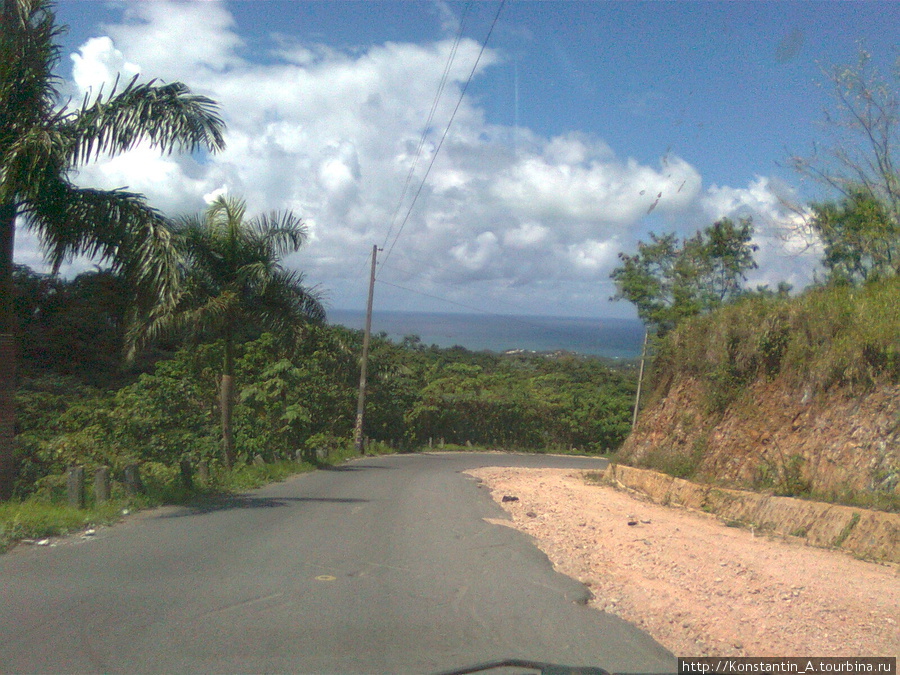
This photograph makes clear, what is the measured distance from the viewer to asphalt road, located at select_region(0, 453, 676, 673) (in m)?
5.03

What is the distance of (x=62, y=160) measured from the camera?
9805 mm

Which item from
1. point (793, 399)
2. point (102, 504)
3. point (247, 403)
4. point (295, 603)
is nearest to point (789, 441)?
point (793, 399)

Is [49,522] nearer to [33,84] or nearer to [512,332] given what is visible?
[33,84]

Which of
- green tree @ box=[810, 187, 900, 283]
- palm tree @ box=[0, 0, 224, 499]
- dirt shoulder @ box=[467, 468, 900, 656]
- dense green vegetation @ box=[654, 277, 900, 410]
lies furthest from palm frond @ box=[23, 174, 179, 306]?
green tree @ box=[810, 187, 900, 283]

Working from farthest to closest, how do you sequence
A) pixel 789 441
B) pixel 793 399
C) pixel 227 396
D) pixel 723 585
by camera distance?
pixel 227 396
pixel 793 399
pixel 789 441
pixel 723 585

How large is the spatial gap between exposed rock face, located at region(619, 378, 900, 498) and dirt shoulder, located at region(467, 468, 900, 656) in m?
1.69

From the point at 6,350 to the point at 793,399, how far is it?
1267 cm

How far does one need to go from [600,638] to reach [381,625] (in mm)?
1703

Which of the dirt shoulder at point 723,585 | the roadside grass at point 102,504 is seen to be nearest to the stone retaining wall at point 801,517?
the dirt shoulder at point 723,585

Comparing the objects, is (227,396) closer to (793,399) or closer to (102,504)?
(102,504)

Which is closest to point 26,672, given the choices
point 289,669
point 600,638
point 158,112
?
point 289,669

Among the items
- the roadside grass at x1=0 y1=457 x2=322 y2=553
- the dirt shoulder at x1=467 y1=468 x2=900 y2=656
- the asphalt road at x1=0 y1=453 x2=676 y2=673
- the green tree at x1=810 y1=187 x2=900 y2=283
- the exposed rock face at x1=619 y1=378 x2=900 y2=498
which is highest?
the green tree at x1=810 y1=187 x2=900 y2=283

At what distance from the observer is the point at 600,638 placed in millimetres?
5570

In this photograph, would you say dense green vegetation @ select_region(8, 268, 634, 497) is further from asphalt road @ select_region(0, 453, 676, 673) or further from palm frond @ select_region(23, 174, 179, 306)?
asphalt road @ select_region(0, 453, 676, 673)
